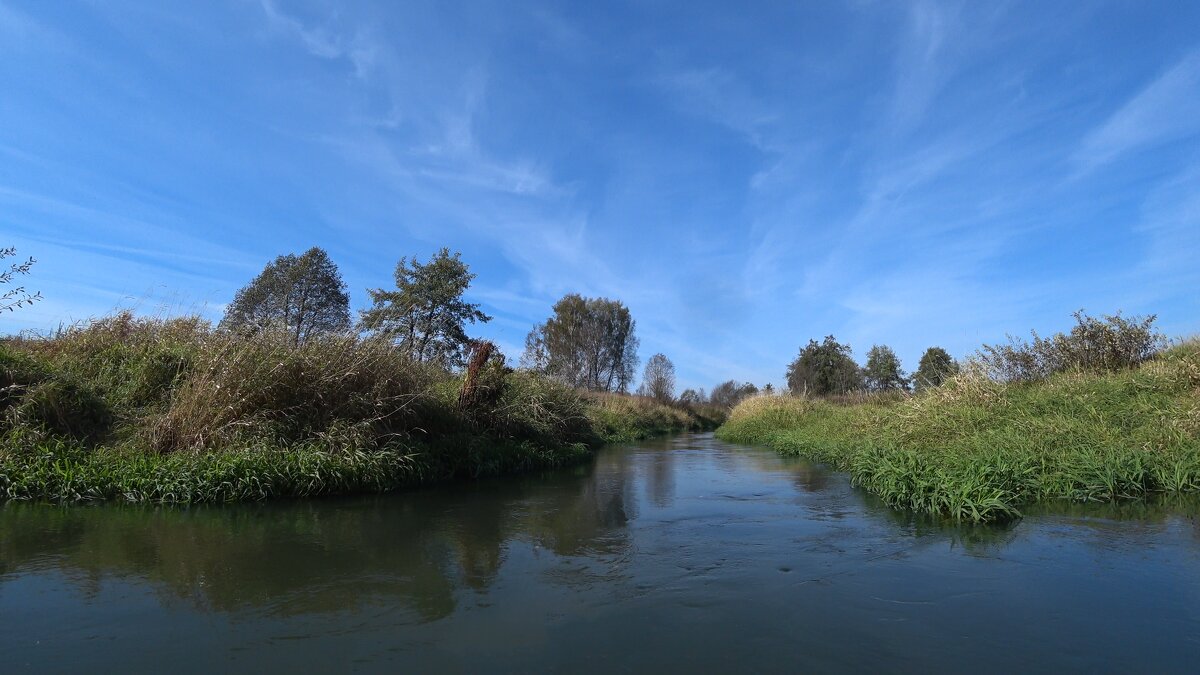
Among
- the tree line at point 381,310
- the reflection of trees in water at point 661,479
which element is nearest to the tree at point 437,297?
the tree line at point 381,310

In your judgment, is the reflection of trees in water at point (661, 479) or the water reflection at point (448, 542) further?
the reflection of trees in water at point (661, 479)

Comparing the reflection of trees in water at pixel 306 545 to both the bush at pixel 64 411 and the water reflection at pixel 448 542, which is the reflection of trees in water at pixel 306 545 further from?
the bush at pixel 64 411

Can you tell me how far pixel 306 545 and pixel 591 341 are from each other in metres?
42.7

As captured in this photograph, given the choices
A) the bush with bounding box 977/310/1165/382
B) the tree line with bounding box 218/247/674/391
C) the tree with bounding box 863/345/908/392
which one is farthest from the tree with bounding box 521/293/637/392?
the bush with bounding box 977/310/1165/382

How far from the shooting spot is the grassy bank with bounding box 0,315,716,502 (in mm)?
7391

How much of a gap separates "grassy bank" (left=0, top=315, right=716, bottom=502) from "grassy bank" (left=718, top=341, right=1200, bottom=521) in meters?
7.26

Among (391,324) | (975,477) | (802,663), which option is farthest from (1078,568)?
(391,324)

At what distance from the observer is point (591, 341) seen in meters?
48.3

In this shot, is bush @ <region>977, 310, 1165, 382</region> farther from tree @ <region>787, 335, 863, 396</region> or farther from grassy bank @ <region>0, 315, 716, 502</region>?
tree @ <region>787, 335, 863, 396</region>

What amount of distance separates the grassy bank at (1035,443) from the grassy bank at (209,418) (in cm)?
726

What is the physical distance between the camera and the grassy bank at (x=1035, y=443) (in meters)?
7.26

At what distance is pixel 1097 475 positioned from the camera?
7.39 metres

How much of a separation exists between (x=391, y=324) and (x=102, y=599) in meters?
8.02

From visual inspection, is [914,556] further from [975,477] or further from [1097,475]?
[1097,475]
